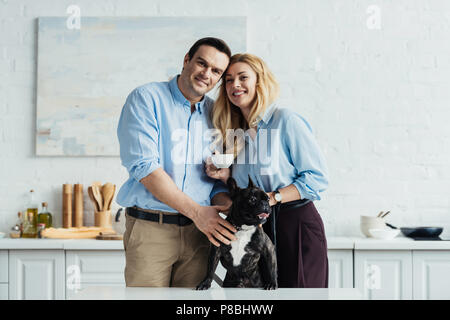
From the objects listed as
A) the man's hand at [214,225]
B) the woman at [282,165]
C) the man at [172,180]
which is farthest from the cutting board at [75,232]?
the man's hand at [214,225]

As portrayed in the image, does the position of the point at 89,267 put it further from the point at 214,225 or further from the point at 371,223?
the point at 371,223

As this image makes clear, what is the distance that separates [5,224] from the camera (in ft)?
10.3

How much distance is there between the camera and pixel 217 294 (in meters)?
1.31

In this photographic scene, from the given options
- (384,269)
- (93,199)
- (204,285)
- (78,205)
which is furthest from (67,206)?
(384,269)

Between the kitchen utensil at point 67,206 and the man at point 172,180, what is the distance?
4.65 feet

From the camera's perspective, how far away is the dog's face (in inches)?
50.8

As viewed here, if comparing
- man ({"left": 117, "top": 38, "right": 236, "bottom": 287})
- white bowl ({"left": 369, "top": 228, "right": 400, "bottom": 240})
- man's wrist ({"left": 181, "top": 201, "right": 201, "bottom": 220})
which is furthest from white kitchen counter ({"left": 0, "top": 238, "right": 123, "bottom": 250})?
white bowl ({"left": 369, "top": 228, "right": 400, "bottom": 240})

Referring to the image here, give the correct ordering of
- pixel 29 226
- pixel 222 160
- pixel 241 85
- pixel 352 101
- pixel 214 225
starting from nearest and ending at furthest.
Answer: pixel 214 225, pixel 222 160, pixel 241 85, pixel 29 226, pixel 352 101

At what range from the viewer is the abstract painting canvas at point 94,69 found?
3.12 meters

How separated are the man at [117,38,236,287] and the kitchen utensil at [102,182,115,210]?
1304 mm

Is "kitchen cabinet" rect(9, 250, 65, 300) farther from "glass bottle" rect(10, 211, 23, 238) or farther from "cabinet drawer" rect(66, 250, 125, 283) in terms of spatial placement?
"glass bottle" rect(10, 211, 23, 238)

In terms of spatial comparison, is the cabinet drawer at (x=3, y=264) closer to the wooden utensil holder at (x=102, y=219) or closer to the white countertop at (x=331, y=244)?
the white countertop at (x=331, y=244)

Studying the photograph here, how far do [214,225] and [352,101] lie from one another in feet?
6.63

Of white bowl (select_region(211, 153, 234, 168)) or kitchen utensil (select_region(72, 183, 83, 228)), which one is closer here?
white bowl (select_region(211, 153, 234, 168))
